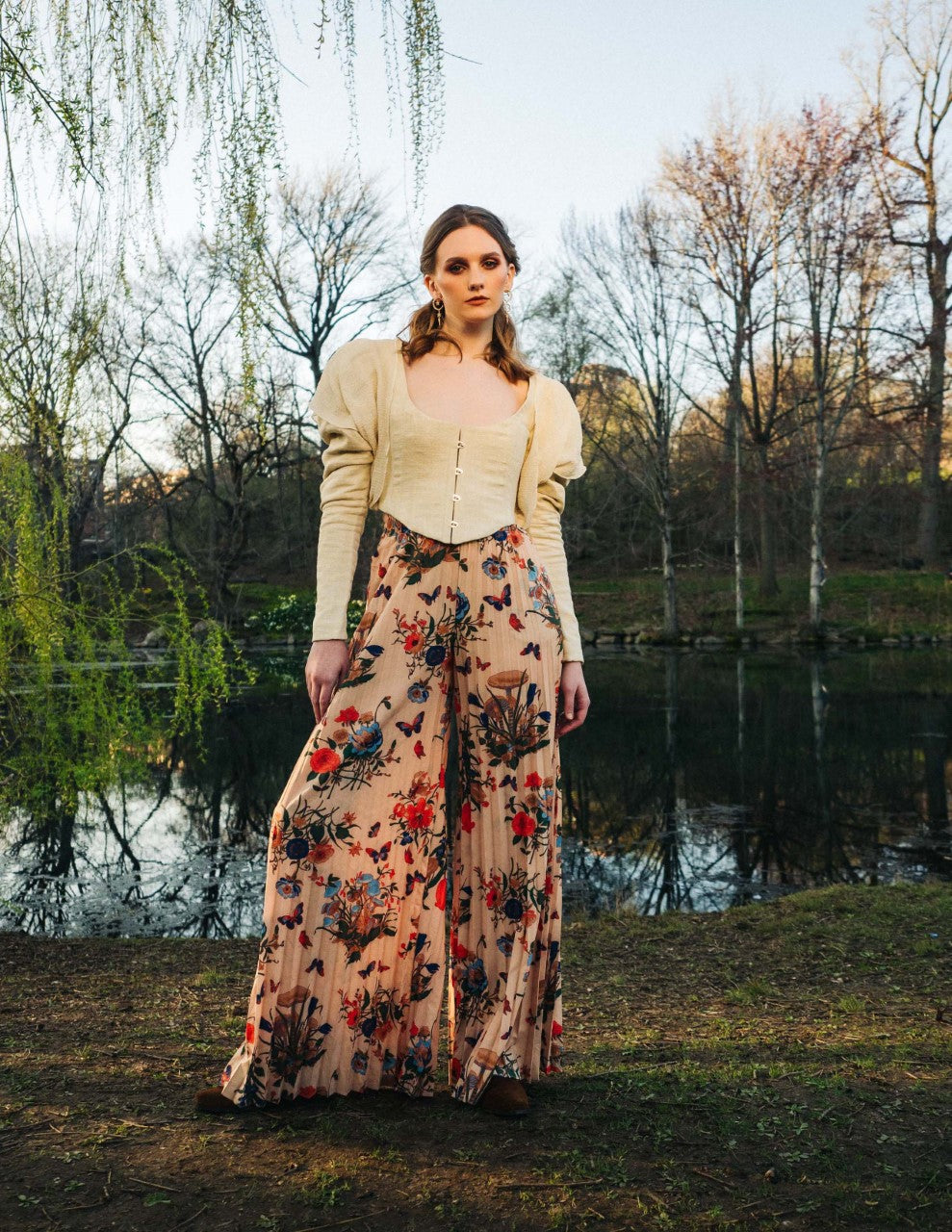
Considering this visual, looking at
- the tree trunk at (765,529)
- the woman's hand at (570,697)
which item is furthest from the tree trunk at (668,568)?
the woman's hand at (570,697)

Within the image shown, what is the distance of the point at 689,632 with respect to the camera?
62.4 feet

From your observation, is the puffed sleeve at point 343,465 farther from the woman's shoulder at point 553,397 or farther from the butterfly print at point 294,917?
the butterfly print at point 294,917

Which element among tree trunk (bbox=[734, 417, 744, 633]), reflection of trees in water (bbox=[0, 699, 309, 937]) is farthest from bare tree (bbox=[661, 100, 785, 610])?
reflection of trees in water (bbox=[0, 699, 309, 937])

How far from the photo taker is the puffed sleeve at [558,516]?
2086 mm

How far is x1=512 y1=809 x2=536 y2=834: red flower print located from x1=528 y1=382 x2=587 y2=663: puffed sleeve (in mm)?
356

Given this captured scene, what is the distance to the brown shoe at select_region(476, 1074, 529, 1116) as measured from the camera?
1.76 meters

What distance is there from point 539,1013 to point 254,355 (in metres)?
1.40

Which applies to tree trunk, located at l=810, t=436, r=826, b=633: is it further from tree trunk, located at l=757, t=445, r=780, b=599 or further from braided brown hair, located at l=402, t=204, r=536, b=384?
braided brown hair, located at l=402, t=204, r=536, b=384

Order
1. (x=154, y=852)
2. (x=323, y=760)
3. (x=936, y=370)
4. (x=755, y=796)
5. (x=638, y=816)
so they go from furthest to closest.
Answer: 1. (x=936, y=370)
2. (x=755, y=796)
3. (x=638, y=816)
4. (x=154, y=852)
5. (x=323, y=760)

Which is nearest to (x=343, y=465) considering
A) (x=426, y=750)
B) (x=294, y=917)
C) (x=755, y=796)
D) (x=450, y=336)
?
(x=450, y=336)

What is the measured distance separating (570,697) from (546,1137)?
2.66ft

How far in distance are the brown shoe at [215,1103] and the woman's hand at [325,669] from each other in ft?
2.18

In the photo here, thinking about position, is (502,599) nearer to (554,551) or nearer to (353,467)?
(554,551)

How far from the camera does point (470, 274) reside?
201cm
